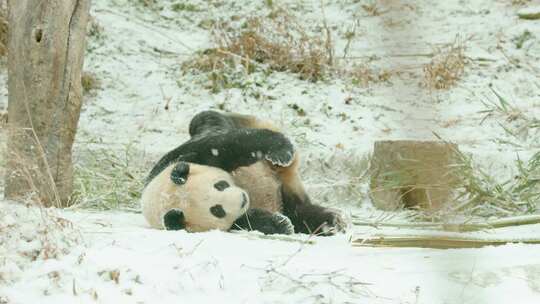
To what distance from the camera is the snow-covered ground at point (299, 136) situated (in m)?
2.71

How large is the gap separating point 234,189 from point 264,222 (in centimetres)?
21

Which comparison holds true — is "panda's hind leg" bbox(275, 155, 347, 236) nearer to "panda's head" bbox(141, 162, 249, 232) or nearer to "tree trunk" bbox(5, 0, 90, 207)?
"panda's head" bbox(141, 162, 249, 232)

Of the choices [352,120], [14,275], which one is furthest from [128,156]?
[14,275]

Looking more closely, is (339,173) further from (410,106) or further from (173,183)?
(410,106)

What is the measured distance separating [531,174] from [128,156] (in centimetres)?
275

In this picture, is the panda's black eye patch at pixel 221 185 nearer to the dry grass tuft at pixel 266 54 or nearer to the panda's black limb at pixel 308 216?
the panda's black limb at pixel 308 216

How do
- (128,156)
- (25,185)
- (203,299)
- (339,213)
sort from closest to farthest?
(203,299) < (339,213) < (25,185) < (128,156)

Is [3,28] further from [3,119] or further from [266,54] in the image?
[266,54]

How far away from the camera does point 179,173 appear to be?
396cm

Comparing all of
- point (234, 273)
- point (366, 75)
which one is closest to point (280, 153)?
point (234, 273)

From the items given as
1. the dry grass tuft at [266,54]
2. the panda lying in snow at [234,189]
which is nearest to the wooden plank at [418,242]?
the panda lying in snow at [234,189]

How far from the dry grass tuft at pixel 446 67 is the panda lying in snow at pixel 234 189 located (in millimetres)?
3019

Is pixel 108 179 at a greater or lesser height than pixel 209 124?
lesser

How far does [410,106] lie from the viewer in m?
1.13
